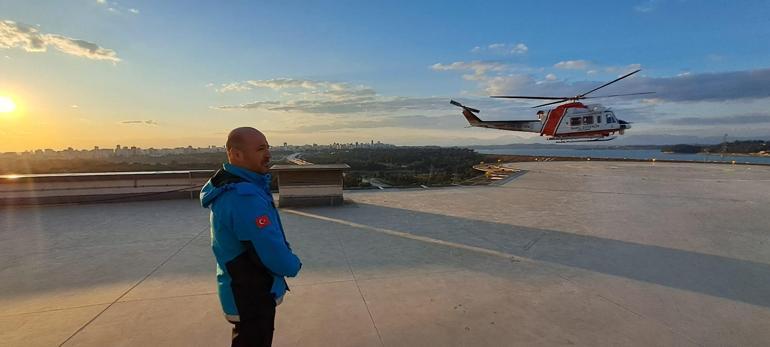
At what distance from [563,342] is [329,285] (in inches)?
90.2

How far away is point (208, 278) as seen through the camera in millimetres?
3934

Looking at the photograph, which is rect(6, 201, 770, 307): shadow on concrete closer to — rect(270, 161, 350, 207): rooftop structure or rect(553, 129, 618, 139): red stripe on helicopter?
rect(270, 161, 350, 207): rooftop structure

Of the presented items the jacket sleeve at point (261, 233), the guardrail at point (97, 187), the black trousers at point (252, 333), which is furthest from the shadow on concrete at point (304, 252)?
the jacket sleeve at point (261, 233)

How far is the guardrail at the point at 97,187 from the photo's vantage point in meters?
8.05

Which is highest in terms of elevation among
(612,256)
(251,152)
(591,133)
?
(591,133)

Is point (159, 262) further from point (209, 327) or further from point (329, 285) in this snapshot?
point (329, 285)

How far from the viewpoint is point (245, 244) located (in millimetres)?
1698

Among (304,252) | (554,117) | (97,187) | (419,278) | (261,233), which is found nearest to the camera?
(261,233)

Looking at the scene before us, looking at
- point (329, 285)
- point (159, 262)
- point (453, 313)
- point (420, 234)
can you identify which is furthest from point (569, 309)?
point (159, 262)

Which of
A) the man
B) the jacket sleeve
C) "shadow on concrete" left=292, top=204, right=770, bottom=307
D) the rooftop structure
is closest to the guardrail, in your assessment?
the rooftop structure

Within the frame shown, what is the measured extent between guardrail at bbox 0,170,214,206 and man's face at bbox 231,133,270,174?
8.27 m

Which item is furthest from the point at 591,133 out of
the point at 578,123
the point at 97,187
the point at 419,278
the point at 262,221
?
the point at 97,187

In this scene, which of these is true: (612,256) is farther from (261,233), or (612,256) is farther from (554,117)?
(554,117)

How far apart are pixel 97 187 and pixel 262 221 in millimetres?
A: 9620
